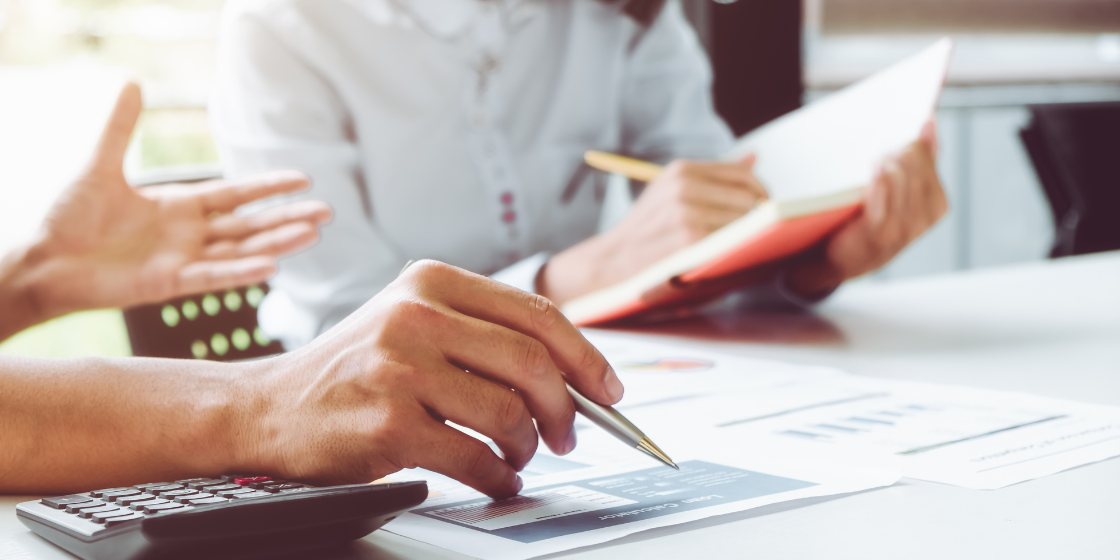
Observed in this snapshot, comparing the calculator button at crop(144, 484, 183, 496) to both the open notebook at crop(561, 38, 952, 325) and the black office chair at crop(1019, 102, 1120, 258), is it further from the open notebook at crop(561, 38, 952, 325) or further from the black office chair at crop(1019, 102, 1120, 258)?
the black office chair at crop(1019, 102, 1120, 258)

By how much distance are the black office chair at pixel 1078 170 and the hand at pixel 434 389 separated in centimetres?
168

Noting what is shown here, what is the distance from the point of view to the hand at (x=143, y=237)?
90 cm

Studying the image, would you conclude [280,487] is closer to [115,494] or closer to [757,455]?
[115,494]

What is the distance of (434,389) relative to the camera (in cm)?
37

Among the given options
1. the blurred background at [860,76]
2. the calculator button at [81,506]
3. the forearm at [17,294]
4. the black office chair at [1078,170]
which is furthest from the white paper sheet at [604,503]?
the blurred background at [860,76]

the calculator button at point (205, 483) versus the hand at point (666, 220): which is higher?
the hand at point (666, 220)

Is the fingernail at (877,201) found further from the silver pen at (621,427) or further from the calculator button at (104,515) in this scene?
the calculator button at (104,515)

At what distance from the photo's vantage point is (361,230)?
104 centimetres

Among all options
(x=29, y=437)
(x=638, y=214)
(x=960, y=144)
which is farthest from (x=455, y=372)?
(x=960, y=144)

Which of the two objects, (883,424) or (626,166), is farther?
(626,166)

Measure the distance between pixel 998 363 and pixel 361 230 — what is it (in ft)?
2.24

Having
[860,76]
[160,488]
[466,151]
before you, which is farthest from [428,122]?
[860,76]

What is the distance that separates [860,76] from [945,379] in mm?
2005

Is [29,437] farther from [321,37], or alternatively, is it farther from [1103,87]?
[1103,87]
